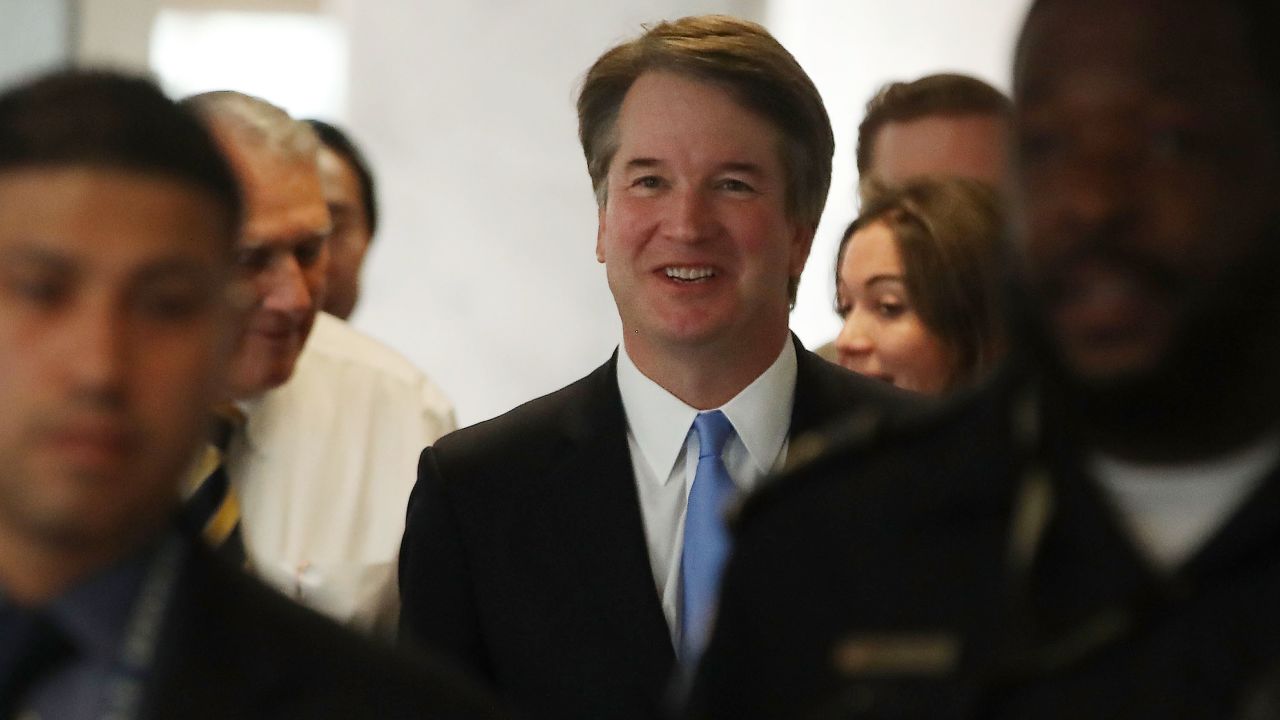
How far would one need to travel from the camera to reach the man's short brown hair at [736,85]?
286 centimetres

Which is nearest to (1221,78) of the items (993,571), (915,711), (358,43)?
(993,571)

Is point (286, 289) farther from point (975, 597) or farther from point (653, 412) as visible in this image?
point (975, 597)

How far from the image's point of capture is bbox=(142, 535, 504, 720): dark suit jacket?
162cm

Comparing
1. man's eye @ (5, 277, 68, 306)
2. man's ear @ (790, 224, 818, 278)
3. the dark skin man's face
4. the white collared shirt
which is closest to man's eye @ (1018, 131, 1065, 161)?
the dark skin man's face

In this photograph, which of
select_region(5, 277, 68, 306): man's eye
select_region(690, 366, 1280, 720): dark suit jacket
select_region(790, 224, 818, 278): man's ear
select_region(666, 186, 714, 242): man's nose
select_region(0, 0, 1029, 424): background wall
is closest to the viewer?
select_region(690, 366, 1280, 720): dark suit jacket

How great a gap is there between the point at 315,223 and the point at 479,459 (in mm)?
599

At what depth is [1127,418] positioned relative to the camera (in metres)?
1.51

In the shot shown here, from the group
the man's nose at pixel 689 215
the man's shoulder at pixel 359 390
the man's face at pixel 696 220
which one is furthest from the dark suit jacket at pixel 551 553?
the man's shoulder at pixel 359 390

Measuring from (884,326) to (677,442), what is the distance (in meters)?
0.68

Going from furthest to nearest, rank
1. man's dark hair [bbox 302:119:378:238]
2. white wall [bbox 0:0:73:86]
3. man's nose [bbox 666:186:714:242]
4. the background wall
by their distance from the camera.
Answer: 1. white wall [bbox 0:0:73:86]
2. the background wall
3. man's dark hair [bbox 302:119:378:238]
4. man's nose [bbox 666:186:714:242]

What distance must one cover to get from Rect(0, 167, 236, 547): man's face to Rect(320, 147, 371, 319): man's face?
2.81 m

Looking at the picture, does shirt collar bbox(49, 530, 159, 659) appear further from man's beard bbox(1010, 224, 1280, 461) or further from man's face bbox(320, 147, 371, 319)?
man's face bbox(320, 147, 371, 319)

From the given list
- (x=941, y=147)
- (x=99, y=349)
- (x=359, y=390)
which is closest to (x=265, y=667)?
(x=99, y=349)

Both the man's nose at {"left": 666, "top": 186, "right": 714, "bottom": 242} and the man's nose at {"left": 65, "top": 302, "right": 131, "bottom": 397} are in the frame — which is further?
the man's nose at {"left": 666, "top": 186, "right": 714, "bottom": 242}
